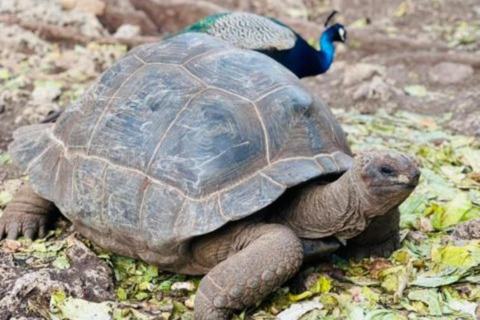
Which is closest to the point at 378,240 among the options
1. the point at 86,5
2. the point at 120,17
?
the point at 120,17

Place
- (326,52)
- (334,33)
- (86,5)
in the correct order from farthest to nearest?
(86,5)
(334,33)
(326,52)

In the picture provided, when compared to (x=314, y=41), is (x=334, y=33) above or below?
above

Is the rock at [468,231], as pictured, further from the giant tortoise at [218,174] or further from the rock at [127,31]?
the rock at [127,31]

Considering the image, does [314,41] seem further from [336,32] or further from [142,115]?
[142,115]

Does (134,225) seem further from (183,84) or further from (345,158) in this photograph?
(345,158)

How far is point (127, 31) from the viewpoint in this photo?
8.36 m

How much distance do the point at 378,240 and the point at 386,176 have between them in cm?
73

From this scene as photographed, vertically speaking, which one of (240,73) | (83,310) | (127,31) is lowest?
(127,31)

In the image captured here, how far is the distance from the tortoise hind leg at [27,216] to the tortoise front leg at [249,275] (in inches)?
52.1

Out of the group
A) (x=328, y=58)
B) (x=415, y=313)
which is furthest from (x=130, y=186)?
(x=328, y=58)

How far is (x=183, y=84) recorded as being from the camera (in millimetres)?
3486

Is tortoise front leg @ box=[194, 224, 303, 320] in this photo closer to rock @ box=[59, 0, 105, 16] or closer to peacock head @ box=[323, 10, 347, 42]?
peacock head @ box=[323, 10, 347, 42]

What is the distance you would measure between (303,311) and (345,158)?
76 cm

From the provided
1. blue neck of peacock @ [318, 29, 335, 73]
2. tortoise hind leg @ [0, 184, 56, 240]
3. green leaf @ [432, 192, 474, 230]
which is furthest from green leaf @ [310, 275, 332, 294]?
blue neck of peacock @ [318, 29, 335, 73]
